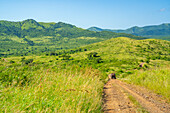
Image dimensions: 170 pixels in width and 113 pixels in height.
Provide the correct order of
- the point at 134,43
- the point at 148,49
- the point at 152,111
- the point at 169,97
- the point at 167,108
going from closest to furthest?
the point at 152,111 → the point at 167,108 → the point at 169,97 → the point at 148,49 → the point at 134,43

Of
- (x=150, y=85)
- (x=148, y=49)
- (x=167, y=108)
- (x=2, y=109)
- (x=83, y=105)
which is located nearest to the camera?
(x=2, y=109)

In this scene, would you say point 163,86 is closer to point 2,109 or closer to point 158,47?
→ point 2,109

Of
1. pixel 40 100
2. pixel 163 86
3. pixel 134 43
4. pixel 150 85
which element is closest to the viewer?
pixel 40 100

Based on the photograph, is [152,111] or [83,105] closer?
[83,105]

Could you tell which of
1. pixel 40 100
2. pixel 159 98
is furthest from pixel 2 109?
pixel 159 98

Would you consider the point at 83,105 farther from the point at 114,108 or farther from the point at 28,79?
the point at 28,79

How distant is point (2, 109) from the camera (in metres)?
3.45

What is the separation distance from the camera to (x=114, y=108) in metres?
5.98

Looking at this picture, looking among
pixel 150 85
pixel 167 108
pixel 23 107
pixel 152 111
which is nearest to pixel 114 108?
pixel 152 111

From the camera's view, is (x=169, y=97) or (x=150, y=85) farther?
(x=150, y=85)

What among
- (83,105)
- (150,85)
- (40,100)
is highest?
(40,100)

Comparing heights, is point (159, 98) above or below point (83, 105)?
below

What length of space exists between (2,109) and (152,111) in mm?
5167

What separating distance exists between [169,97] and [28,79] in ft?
22.1
